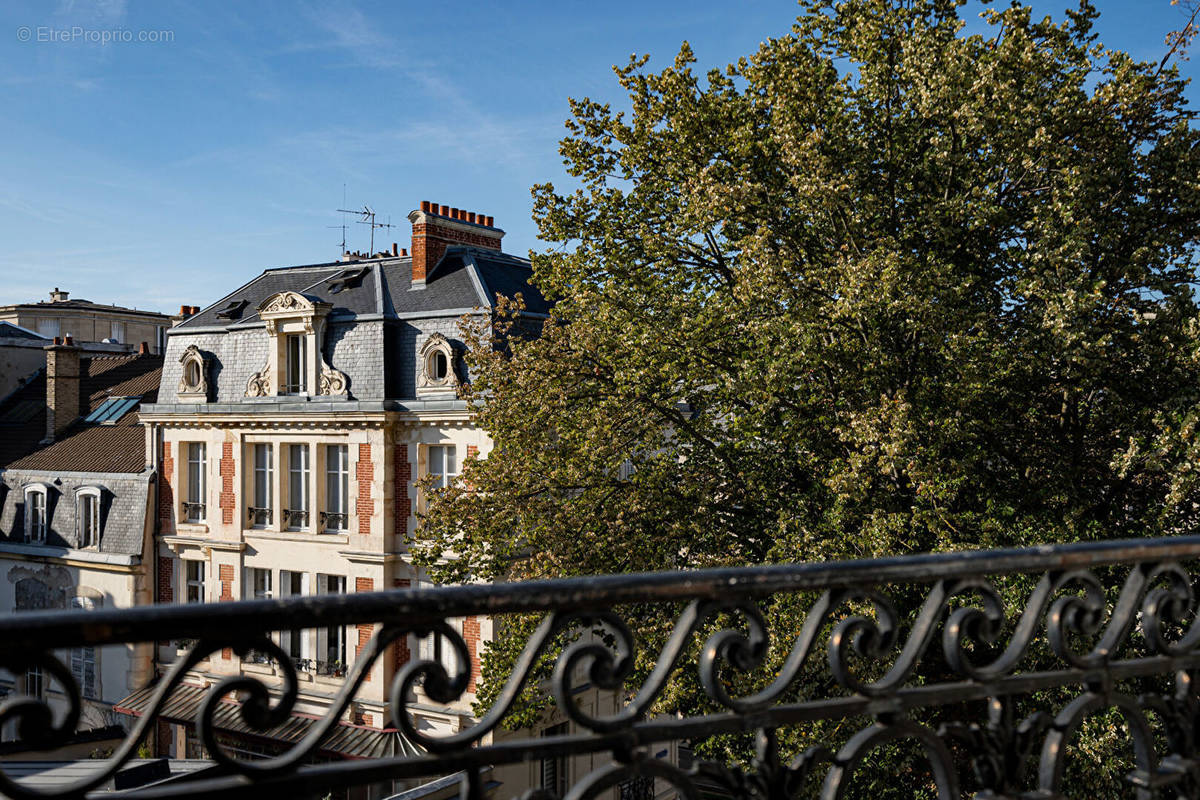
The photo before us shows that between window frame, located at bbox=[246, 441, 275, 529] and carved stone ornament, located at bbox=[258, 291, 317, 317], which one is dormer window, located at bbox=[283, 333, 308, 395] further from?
window frame, located at bbox=[246, 441, 275, 529]

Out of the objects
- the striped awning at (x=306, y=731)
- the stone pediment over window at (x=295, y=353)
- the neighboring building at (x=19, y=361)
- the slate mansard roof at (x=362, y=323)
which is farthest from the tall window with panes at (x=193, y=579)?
the neighboring building at (x=19, y=361)

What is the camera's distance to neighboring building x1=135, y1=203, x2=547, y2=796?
2297 cm

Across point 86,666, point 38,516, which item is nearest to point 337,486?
point 86,666

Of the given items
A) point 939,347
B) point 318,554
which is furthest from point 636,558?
point 318,554

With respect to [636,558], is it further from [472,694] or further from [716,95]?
[472,694]

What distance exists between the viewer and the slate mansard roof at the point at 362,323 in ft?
77.0

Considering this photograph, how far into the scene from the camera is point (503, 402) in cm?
1475

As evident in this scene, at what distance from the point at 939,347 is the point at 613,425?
4.58m

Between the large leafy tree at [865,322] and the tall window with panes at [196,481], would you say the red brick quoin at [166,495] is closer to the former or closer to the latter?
the tall window with panes at [196,481]

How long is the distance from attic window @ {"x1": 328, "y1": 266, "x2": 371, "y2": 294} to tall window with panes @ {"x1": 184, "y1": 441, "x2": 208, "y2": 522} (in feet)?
18.7

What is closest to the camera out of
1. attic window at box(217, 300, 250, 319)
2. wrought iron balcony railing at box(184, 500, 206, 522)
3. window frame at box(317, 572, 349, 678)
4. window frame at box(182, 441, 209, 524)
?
window frame at box(317, 572, 349, 678)

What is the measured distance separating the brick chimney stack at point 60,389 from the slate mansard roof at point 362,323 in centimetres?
606

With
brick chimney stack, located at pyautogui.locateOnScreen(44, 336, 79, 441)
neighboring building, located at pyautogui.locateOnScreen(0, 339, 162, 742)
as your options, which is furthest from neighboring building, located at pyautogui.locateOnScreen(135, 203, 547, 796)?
brick chimney stack, located at pyautogui.locateOnScreen(44, 336, 79, 441)

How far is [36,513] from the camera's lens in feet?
95.5
